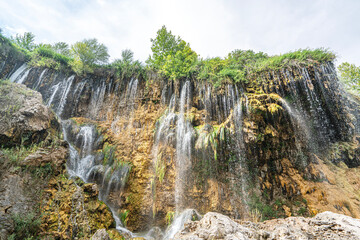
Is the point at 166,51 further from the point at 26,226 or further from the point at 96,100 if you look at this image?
the point at 26,226

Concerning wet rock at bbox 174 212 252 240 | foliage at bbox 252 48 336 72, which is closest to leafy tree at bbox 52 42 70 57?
foliage at bbox 252 48 336 72

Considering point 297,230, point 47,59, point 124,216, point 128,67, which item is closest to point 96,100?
point 128,67

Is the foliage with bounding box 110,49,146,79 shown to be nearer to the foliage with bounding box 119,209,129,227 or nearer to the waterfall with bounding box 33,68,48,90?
the waterfall with bounding box 33,68,48,90

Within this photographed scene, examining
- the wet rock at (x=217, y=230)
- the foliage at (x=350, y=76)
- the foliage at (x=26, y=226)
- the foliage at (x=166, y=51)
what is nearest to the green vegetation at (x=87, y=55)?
the foliage at (x=166, y=51)

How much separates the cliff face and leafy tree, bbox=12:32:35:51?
1213cm

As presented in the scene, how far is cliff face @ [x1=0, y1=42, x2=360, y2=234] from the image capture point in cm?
839

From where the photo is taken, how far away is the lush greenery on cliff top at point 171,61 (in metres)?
10.4

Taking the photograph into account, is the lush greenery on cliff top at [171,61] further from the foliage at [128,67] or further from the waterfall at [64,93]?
the waterfall at [64,93]

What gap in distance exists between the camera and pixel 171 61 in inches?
472

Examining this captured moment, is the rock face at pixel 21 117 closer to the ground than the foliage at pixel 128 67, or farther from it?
closer to the ground

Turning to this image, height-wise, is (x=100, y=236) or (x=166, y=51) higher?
(x=166, y=51)

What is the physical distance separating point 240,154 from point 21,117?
432 inches

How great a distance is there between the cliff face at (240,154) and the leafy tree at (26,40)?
12.1 metres

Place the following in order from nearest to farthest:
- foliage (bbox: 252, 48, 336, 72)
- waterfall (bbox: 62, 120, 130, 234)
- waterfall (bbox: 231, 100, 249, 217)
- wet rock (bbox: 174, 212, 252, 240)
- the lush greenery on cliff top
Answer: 1. wet rock (bbox: 174, 212, 252, 240)
2. waterfall (bbox: 62, 120, 130, 234)
3. waterfall (bbox: 231, 100, 249, 217)
4. foliage (bbox: 252, 48, 336, 72)
5. the lush greenery on cliff top
